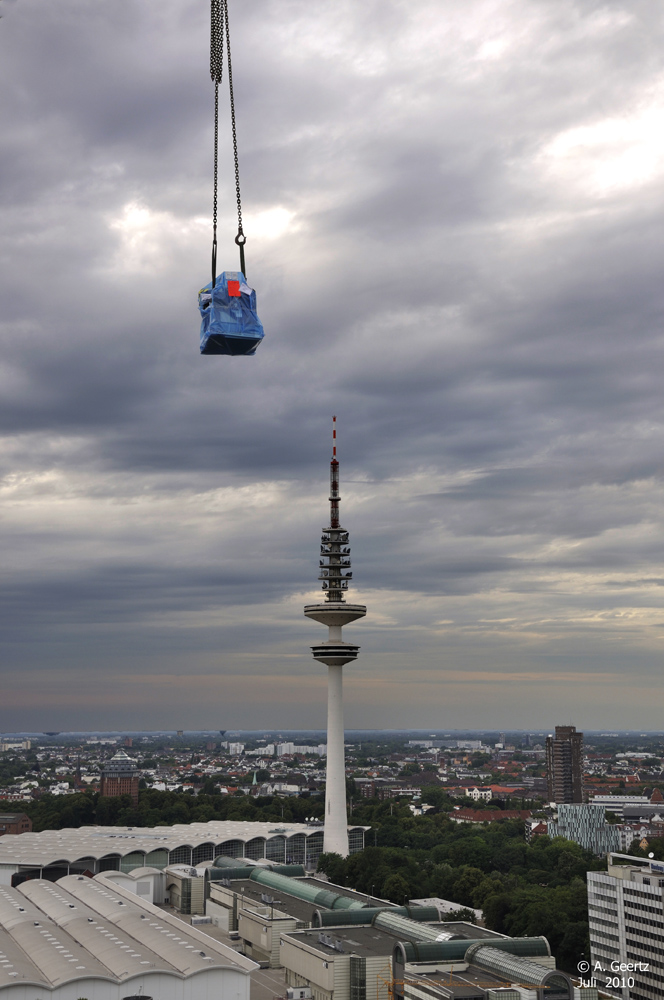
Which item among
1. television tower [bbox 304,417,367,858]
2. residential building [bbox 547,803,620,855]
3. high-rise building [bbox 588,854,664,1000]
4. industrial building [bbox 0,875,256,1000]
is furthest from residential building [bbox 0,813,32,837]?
high-rise building [bbox 588,854,664,1000]

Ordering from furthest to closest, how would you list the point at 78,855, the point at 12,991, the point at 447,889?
the point at 78,855 < the point at 447,889 < the point at 12,991

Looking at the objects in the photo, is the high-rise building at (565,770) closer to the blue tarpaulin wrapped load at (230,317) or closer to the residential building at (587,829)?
the residential building at (587,829)

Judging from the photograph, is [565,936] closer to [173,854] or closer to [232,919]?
[232,919]

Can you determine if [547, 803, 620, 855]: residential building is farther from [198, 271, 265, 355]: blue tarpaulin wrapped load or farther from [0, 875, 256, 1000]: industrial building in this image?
[198, 271, 265, 355]: blue tarpaulin wrapped load

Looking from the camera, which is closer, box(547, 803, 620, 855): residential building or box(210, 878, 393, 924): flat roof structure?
box(210, 878, 393, 924): flat roof structure

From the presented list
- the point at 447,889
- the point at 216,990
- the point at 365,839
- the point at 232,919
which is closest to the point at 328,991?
the point at 216,990

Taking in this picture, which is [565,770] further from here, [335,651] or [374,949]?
[374,949]
